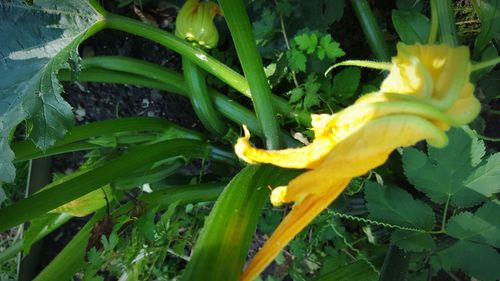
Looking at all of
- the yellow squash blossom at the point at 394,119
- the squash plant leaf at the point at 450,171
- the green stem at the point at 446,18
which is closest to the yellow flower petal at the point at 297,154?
the yellow squash blossom at the point at 394,119

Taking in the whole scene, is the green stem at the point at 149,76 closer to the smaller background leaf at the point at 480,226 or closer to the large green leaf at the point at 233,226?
the large green leaf at the point at 233,226

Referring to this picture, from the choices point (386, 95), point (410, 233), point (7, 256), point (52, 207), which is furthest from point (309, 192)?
point (7, 256)

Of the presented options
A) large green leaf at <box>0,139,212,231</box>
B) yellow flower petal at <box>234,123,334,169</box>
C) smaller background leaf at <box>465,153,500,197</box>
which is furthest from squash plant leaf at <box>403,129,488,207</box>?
large green leaf at <box>0,139,212,231</box>

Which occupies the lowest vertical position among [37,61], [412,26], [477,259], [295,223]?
[295,223]

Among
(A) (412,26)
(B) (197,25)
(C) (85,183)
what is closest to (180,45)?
(B) (197,25)

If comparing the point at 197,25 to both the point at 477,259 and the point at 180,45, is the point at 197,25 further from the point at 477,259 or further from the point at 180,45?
the point at 477,259

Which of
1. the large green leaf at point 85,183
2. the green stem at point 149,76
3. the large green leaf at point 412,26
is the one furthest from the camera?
the green stem at point 149,76
